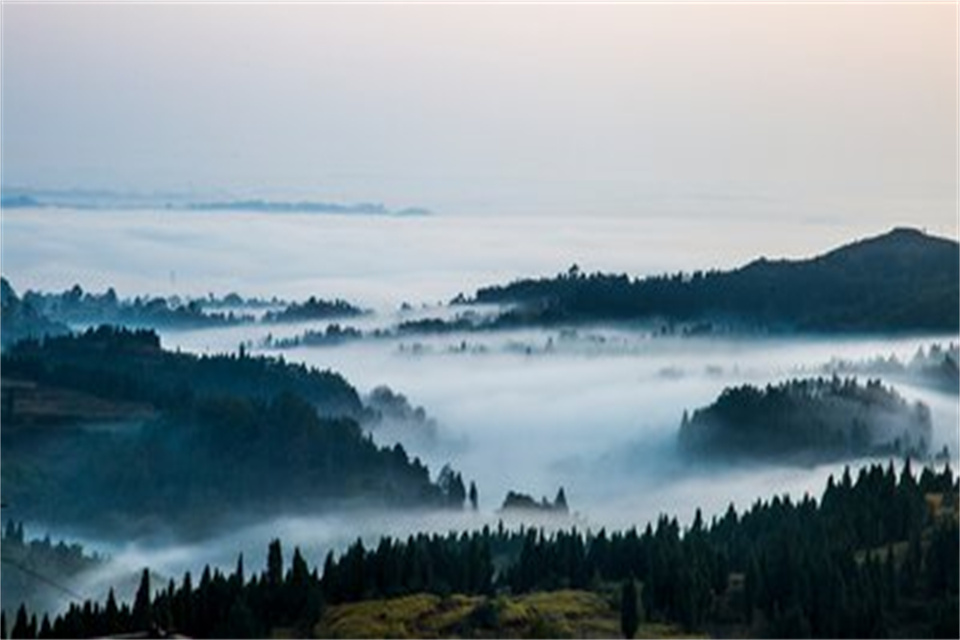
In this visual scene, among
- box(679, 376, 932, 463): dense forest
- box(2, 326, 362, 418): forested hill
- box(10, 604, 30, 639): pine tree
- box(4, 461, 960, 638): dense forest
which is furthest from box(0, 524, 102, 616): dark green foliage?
box(4, 461, 960, 638): dense forest

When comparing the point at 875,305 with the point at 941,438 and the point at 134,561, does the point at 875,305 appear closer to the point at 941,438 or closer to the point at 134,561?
the point at 941,438

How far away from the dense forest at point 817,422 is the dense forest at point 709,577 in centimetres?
5518

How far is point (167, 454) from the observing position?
170 meters

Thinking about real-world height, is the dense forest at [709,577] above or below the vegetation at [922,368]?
below

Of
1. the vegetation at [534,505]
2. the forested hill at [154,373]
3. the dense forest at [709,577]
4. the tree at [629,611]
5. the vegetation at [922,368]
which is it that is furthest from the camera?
the forested hill at [154,373]

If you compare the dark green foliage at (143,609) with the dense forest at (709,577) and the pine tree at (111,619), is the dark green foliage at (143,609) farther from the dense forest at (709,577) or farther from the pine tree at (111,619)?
the pine tree at (111,619)

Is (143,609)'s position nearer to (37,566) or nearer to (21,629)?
(21,629)

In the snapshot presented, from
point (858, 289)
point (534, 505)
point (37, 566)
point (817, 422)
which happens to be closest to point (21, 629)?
point (37, 566)

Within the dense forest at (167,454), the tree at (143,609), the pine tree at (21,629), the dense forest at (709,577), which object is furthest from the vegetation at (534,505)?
the tree at (143,609)

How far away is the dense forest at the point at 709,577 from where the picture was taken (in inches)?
2509

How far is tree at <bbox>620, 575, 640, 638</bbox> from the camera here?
216 ft

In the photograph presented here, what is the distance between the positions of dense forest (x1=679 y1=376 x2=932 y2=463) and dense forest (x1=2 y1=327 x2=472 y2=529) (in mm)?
28501

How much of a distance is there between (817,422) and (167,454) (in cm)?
6266

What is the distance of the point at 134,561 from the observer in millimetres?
154250
